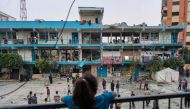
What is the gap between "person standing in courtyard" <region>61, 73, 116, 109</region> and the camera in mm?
2283

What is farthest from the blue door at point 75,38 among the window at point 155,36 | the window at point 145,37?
the window at point 155,36

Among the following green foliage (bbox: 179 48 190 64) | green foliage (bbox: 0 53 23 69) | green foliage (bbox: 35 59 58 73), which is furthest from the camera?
green foliage (bbox: 179 48 190 64)

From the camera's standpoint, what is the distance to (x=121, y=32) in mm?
38344

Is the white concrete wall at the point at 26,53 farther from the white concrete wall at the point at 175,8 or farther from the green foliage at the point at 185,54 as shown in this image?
the white concrete wall at the point at 175,8

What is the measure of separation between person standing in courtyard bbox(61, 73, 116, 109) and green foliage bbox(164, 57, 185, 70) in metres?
32.5

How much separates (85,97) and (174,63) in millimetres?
32869

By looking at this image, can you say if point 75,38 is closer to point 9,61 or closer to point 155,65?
point 9,61

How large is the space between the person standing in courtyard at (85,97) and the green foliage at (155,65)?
30.8 metres

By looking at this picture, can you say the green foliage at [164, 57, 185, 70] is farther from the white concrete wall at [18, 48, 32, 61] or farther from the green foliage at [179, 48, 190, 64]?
the white concrete wall at [18, 48, 32, 61]

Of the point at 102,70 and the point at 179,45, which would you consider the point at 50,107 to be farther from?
the point at 179,45

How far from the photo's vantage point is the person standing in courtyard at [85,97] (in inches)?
89.9

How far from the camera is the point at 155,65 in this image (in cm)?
3253

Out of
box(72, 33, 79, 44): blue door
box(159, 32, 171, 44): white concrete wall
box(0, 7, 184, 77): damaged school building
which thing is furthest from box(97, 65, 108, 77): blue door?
box(159, 32, 171, 44): white concrete wall

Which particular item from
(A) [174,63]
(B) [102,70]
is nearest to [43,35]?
(B) [102,70]
